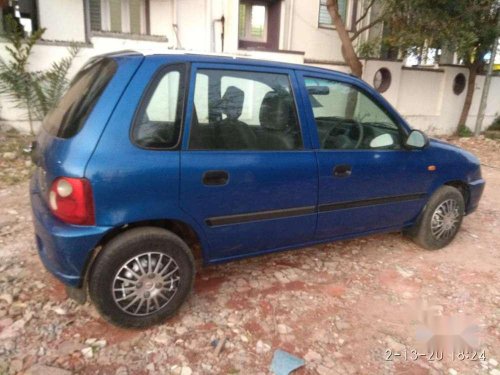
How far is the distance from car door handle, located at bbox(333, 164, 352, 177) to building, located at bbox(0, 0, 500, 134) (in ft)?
11.3

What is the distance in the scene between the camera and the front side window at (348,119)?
304cm

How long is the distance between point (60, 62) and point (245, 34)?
15.8ft

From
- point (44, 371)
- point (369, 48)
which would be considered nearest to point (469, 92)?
point (369, 48)

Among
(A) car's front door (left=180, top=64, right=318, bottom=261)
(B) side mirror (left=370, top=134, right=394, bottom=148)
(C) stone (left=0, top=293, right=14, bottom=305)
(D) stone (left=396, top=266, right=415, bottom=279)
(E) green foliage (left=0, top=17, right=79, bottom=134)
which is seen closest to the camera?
(A) car's front door (left=180, top=64, right=318, bottom=261)

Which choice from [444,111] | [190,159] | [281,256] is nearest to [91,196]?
[190,159]

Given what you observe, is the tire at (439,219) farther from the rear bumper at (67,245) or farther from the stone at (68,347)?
the stone at (68,347)

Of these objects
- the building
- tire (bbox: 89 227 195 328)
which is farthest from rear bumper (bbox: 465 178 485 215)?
the building

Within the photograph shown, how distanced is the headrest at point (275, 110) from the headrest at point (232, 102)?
172mm

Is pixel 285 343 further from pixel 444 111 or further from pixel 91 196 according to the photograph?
pixel 444 111

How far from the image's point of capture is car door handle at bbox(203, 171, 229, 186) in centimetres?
251

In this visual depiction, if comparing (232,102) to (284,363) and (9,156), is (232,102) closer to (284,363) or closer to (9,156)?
(284,363)

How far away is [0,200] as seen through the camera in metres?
4.77

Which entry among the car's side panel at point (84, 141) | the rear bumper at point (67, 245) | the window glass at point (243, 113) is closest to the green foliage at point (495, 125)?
the window glass at point (243, 113)

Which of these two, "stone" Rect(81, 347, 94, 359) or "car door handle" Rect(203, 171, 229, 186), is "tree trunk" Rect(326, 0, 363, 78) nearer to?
"car door handle" Rect(203, 171, 229, 186)
